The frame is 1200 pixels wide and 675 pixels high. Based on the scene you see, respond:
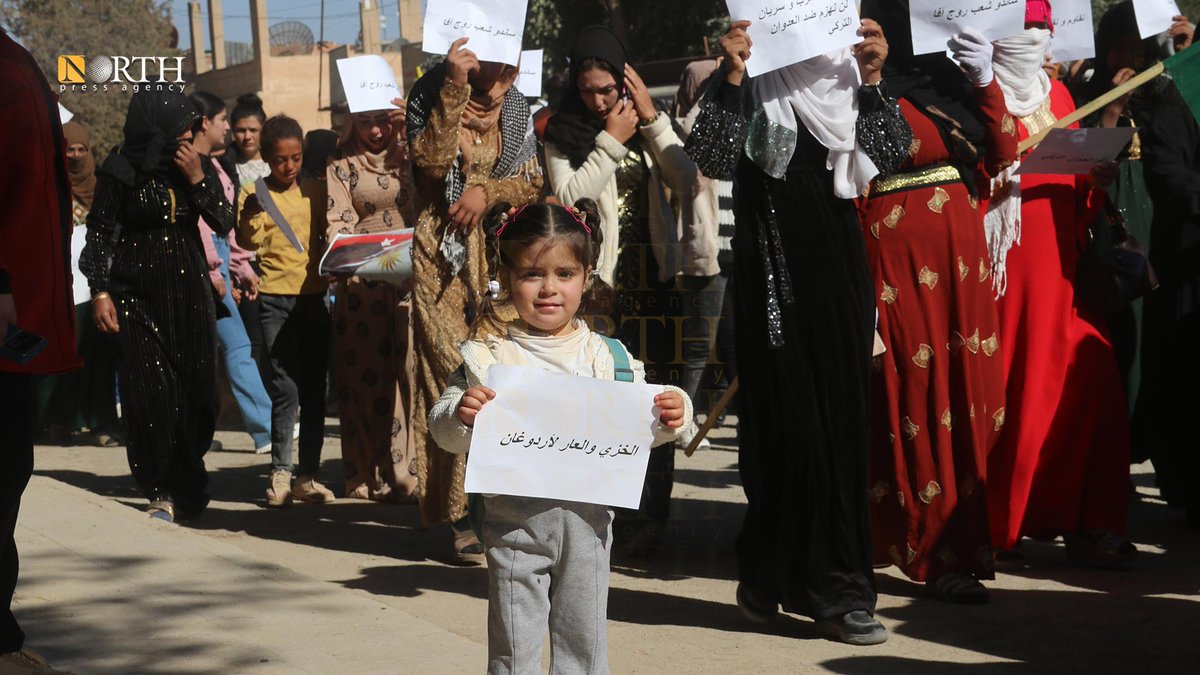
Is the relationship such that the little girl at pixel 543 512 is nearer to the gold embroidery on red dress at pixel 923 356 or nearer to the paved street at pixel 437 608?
the paved street at pixel 437 608

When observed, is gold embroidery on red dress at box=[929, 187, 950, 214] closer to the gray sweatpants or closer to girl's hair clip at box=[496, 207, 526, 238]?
girl's hair clip at box=[496, 207, 526, 238]

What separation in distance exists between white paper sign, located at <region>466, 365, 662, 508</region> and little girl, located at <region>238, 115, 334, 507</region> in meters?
5.14

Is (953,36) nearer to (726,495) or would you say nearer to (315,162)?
(726,495)

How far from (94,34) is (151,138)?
2549 cm

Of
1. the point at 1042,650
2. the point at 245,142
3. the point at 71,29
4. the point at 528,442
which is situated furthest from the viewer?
the point at 71,29

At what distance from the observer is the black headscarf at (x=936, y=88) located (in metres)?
5.54

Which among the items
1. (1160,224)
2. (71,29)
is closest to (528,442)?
(1160,224)

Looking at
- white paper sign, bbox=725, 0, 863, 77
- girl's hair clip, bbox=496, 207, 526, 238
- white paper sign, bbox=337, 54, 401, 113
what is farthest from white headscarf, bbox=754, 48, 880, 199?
white paper sign, bbox=337, 54, 401, 113

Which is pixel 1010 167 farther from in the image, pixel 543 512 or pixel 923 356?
pixel 543 512

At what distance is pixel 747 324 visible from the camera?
5250 millimetres

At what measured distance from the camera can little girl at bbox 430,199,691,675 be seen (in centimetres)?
367

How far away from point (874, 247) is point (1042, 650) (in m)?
1.53

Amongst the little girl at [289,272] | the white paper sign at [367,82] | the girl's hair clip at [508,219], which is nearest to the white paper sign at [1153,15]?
the white paper sign at [367,82]

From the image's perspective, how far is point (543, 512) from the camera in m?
3.69
